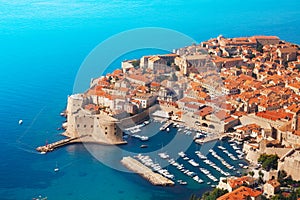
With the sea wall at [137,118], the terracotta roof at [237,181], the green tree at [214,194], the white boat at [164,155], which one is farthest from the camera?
the sea wall at [137,118]

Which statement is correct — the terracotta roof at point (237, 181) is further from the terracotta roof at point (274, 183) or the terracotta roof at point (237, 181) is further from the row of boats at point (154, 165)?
the row of boats at point (154, 165)

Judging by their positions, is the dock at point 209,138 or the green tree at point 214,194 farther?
the dock at point 209,138

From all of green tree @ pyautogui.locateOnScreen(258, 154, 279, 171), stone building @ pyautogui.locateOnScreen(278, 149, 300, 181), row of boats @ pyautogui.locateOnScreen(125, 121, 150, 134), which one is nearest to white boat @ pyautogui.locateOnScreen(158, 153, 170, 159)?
row of boats @ pyautogui.locateOnScreen(125, 121, 150, 134)

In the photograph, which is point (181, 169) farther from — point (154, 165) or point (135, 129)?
point (135, 129)

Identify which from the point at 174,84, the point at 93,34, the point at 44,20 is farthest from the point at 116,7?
the point at 174,84

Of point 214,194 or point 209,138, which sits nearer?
point 214,194

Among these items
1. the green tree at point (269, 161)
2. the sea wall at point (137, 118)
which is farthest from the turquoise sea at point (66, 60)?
the green tree at point (269, 161)

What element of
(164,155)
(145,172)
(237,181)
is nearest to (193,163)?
(164,155)
